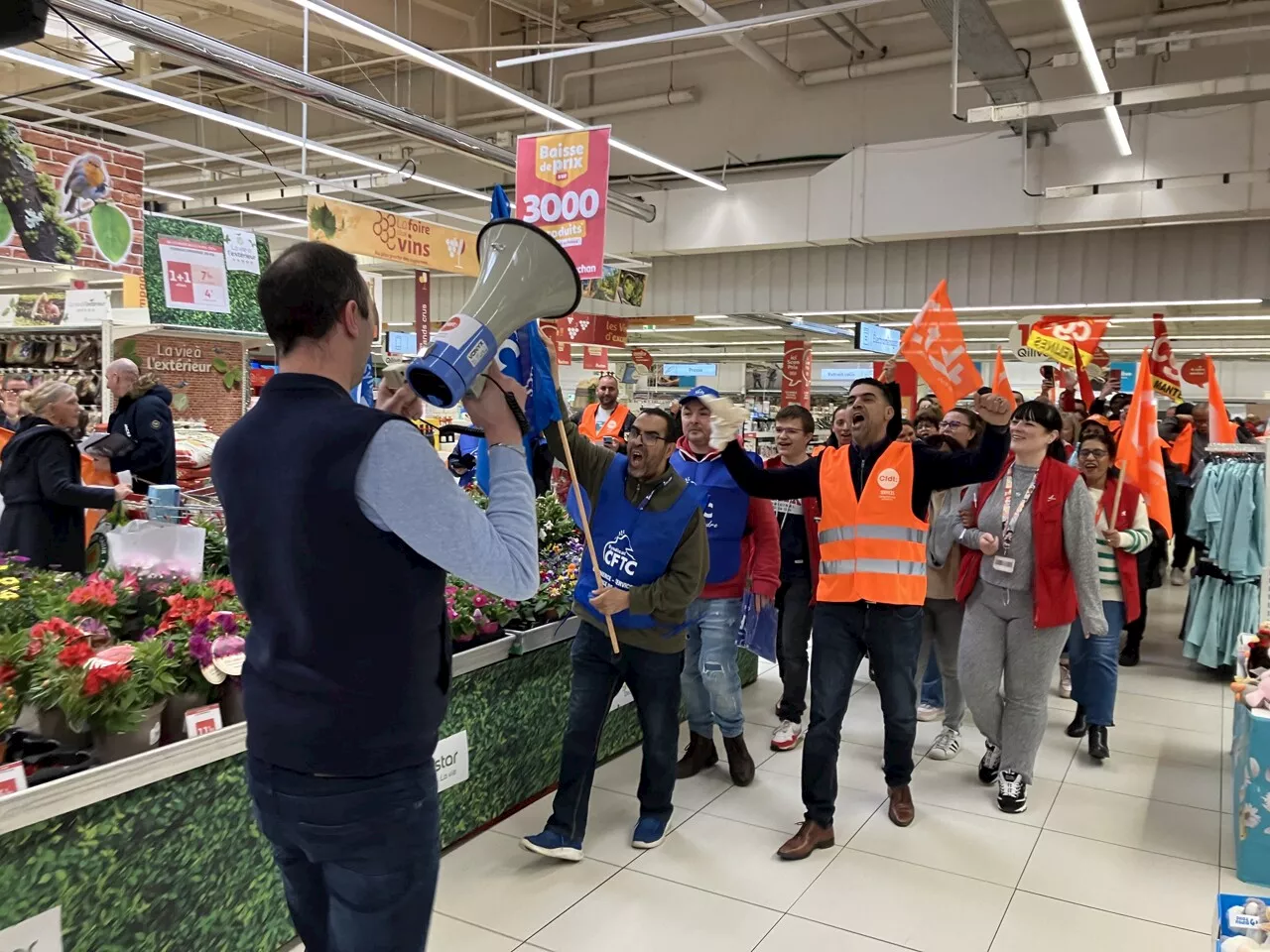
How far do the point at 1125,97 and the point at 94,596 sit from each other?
6666 mm

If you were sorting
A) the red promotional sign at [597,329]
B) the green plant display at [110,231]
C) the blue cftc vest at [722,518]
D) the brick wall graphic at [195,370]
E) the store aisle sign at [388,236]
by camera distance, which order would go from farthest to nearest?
1. the red promotional sign at [597,329]
2. the store aisle sign at [388,236]
3. the brick wall graphic at [195,370]
4. the green plant display at [110,231]
5. the blue cftc vest at [722,518]

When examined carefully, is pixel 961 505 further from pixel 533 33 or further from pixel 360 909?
pixel 533 33

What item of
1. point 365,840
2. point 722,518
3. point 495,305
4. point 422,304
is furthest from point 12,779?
point 422,304

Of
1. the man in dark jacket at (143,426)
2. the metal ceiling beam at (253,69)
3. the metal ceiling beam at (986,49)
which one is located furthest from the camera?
the metal ceiling beam at (986,49)

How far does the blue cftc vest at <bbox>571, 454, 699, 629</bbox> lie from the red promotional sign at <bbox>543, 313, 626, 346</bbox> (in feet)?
34.3

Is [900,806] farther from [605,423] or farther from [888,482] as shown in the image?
[605,423]

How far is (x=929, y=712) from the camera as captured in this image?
16.6 feet

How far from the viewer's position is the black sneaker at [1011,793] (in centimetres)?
382

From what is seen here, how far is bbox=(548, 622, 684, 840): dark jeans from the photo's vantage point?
125 inches

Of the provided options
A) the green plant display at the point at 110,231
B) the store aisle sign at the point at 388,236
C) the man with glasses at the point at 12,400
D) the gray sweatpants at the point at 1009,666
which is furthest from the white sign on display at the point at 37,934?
the store aisle sign at the point at 388,236

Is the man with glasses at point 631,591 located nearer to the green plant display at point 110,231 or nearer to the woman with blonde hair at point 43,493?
the woman with blonde hair at point 43,493

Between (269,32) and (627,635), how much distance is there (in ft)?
34.6

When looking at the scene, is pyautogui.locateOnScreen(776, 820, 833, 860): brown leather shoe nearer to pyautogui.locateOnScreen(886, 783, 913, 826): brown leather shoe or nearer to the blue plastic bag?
pyautogui.locateOnScreen(886, 783, 913, 826): brown leather shoe

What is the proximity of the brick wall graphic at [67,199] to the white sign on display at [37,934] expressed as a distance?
508 centimetres
